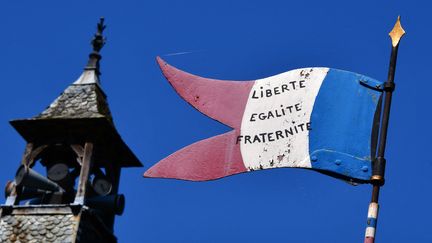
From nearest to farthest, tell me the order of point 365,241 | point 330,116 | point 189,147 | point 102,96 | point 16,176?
point 365,241
point 330,116
point 189,147
point 16,176
point 102,96

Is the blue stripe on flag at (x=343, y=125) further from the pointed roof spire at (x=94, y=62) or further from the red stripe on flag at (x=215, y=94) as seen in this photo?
the pointed roof spire at (x=94, y=62)

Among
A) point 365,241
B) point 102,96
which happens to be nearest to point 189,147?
point 365,241

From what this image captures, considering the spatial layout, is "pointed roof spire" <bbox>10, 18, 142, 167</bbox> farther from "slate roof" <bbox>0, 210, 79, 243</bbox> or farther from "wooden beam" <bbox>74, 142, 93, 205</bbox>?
"slate roof" <bbox>0, 210, 79, 243</bbox>

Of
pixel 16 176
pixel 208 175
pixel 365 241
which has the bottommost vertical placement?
pixel 365 241

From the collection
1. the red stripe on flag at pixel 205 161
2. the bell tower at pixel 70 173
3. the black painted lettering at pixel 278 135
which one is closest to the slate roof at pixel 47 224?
the bell tower at pixel 70 173

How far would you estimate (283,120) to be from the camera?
32.2 feet

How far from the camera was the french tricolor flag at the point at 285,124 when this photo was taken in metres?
9.16

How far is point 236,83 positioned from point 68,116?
30.6ft

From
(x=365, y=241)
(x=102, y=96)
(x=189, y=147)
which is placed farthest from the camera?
(x=102, y=96)

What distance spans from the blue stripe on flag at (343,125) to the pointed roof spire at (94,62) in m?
11.3

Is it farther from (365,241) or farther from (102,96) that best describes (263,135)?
(102,96)

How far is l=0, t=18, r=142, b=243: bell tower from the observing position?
692 inches

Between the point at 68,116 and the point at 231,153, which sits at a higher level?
the point at 68,116

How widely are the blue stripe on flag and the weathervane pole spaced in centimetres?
15
